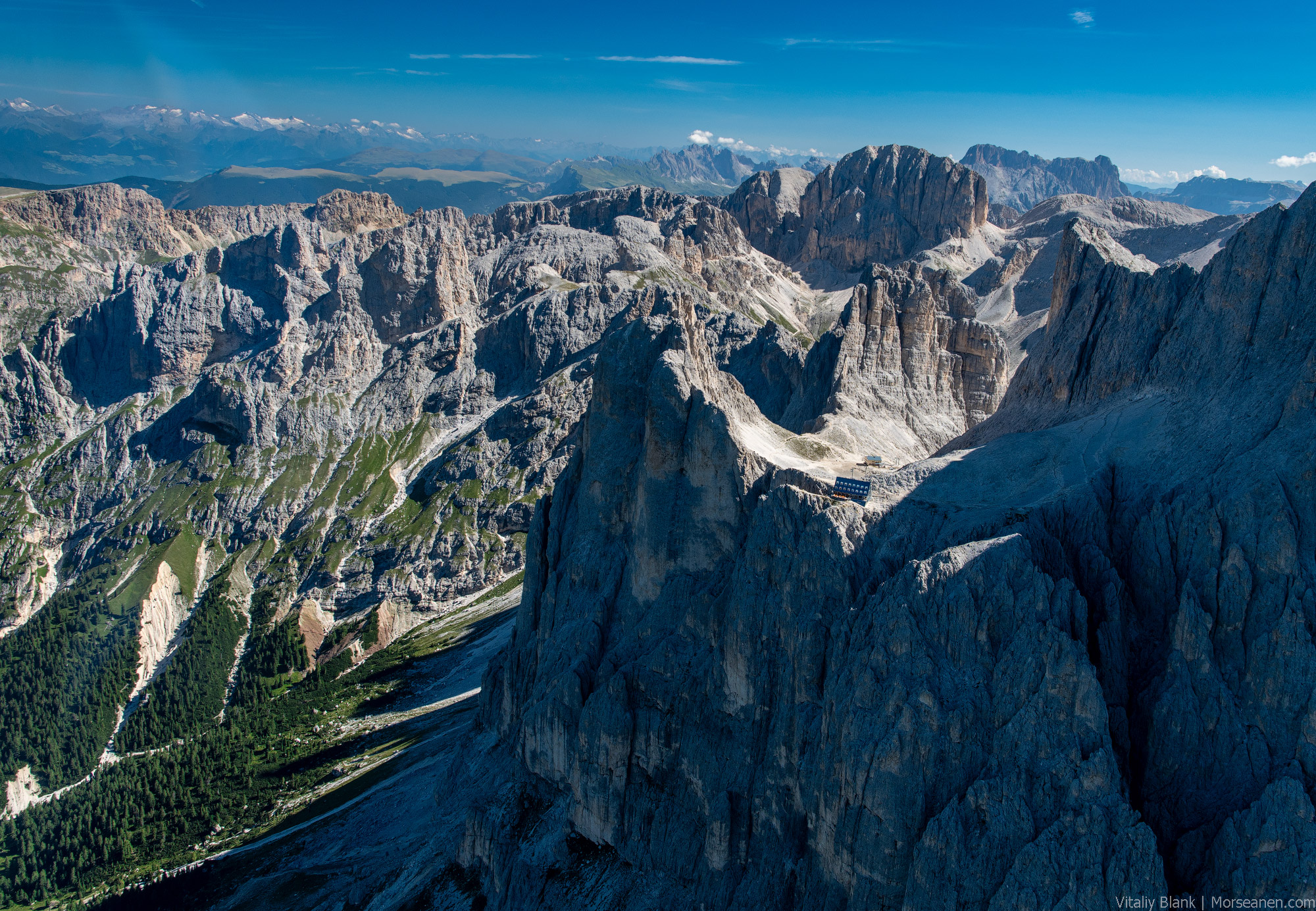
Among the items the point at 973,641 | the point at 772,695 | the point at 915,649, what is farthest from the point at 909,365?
the point at 915,649

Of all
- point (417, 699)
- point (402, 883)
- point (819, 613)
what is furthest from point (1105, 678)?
point (417, 699)

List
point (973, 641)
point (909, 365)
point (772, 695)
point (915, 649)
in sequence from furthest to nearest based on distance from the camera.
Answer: point (909, 365), point (772, 695), point (915, 649), point (973, 641)

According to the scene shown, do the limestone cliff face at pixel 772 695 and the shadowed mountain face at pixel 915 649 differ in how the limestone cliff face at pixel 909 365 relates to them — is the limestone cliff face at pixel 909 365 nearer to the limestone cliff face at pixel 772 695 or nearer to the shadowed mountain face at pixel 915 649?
the shadowed mountain face at pixel 915 649

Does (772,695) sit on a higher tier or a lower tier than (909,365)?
lower

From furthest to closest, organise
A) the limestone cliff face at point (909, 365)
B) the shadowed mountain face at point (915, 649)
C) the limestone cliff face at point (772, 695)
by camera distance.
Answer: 1. the limestone cliff face at point (909, 365)
2. the limestone cliff face at point (772, 695)
3. the shadowed mountain face at point (915, 649)

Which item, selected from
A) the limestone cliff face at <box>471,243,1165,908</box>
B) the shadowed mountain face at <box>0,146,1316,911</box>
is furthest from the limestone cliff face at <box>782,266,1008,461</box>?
the limestone cliff face at <box>471,243,1165,908</box>

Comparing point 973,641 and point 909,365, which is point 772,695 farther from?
point 909,365

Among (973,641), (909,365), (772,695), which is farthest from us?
(909,365)

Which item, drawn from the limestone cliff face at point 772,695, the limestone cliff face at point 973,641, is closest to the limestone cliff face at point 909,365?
the limestone cliff face at point 973,641

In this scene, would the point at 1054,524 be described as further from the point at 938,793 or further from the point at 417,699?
the point at 417,699
